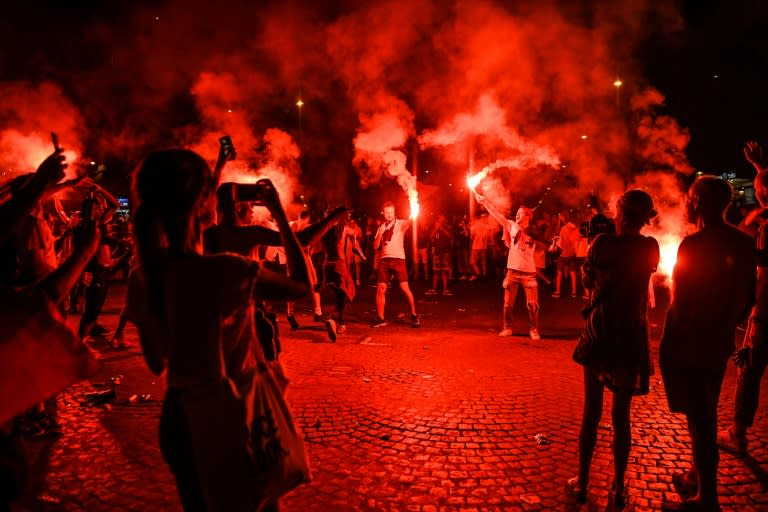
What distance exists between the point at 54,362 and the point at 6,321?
0.27m

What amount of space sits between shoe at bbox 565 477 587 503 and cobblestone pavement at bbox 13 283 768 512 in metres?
0.06

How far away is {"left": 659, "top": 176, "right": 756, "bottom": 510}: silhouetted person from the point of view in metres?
3.32

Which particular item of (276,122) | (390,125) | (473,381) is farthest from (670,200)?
(276,122)

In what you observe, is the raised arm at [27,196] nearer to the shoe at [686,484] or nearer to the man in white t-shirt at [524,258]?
the shoe at [686,484]

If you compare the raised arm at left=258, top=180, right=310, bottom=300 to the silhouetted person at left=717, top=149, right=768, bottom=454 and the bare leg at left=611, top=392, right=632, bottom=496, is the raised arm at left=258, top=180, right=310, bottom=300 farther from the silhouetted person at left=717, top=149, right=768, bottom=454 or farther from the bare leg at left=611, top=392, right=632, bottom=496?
the silhouetted person at left=717, top=149, right=768, bottom=454

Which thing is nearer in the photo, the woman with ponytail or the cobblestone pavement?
the woman with ponytail

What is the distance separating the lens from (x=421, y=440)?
4.55m

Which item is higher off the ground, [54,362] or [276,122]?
[276,122]

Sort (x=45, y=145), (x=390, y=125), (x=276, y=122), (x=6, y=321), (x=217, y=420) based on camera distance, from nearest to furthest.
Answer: (x=217, y=420) → (x=6, y=321) → (x=45, y=145) → (x=390, y=125) → (x=276, y=122)

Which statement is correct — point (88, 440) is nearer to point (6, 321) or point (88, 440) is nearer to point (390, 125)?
point (6, 321)

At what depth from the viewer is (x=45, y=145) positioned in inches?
372

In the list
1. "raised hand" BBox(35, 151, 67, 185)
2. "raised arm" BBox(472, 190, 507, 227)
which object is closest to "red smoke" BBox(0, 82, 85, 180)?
"raised arm" BBox(472, 190, 507, 227)

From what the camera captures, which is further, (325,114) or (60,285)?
(325,114)

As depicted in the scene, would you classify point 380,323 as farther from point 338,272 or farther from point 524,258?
point 524,258
